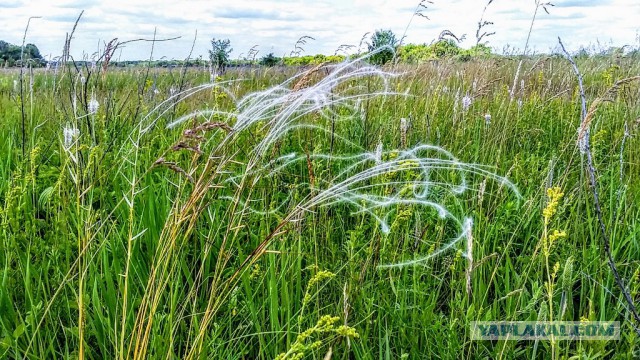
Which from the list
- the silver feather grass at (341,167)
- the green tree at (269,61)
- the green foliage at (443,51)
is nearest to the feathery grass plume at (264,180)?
the silver feather grass at (341,167)

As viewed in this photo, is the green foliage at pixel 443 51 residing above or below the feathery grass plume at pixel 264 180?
above

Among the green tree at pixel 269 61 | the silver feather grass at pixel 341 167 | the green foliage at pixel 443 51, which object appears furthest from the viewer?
the green tree at pixel 269 61

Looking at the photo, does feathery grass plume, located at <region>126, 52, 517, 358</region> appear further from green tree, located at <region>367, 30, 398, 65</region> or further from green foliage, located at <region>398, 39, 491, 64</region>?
green foliage, located at <region>398, 39, 491, 64</region>

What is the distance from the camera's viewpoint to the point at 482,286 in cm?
184

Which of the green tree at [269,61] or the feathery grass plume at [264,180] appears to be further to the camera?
the green tree at [269,61]

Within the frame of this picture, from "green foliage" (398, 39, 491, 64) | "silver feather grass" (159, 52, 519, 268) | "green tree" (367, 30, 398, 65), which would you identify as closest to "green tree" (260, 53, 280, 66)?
"green tree" (367, 30, 398, 65)

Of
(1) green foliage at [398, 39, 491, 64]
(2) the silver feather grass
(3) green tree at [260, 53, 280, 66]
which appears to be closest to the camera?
(2) the silver feather grass

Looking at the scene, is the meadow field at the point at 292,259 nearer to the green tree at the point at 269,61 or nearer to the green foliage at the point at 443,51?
the green foliage at the point at 443,51

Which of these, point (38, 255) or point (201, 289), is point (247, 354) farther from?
point (38, 255)

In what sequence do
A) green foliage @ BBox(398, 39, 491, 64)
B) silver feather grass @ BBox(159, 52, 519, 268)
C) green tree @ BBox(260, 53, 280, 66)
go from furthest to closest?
green tree @ BBox(260, 53, 280, 66), green foliage @ BBox(398, 39, 491, 64), silver feather grass @ BBox(159, 52, 519, 268)

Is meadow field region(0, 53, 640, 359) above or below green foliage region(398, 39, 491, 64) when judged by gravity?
below

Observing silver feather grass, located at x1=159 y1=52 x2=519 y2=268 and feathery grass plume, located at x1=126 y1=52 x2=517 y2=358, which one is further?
silver feather grass, located at x1=159 y1=52 x2=519 y2=268

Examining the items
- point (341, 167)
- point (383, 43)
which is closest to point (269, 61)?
point (383, 43)

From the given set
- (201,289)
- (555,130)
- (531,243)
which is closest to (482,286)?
(531,243)
